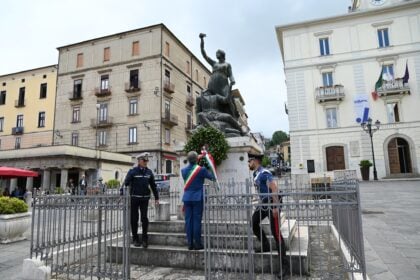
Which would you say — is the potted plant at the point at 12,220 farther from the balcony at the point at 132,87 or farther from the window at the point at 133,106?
the balcony at the point at 132,87

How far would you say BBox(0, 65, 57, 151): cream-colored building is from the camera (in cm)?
3659

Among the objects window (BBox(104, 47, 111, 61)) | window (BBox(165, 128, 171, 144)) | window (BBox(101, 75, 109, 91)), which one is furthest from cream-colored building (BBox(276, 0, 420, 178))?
window (BBox(101, 75, 109, 91))

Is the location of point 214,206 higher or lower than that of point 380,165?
lower

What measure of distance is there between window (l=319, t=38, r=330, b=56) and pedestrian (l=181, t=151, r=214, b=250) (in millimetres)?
28809

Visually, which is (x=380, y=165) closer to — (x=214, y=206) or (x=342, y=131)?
(x=342, y=131)

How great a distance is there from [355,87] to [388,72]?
3.17 metres

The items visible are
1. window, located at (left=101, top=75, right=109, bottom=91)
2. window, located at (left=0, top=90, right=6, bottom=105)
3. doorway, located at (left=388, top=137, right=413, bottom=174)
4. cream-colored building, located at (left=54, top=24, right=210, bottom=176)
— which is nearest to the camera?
doorway, located at (left=388, top=137, right=413, bottom=174)

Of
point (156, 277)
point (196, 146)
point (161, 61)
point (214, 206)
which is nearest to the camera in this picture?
point (214, 206)

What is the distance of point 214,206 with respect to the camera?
4.21m

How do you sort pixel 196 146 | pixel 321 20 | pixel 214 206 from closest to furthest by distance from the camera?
pixel 214 206 → pixel 196 146 → pixel 321 20

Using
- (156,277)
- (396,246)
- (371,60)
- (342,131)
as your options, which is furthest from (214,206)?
(371,60)

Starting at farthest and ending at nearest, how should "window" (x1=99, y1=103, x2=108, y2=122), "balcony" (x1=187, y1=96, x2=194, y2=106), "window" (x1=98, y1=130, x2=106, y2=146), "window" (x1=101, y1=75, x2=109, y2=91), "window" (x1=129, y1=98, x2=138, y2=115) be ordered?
1. "balcony" (x1=187, y1=96, x2=194, y2=106)
2. "window" (x1=101, y1=75, x2=109, y2=91)
3. "window" (x1=99, y1=103, x2=108, y2=122)
4. "window" (x1=98, y1=130, x2=106, y2=146)
5. "window" (x1=129, y1=98, x2=138, y2=115)

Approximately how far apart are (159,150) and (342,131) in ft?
58.6

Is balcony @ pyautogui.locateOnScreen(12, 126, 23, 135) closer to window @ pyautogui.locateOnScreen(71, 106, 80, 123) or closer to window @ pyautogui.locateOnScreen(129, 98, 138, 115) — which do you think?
window @ pyautogui.locateOnScreen(71, 106, 80, 123)
